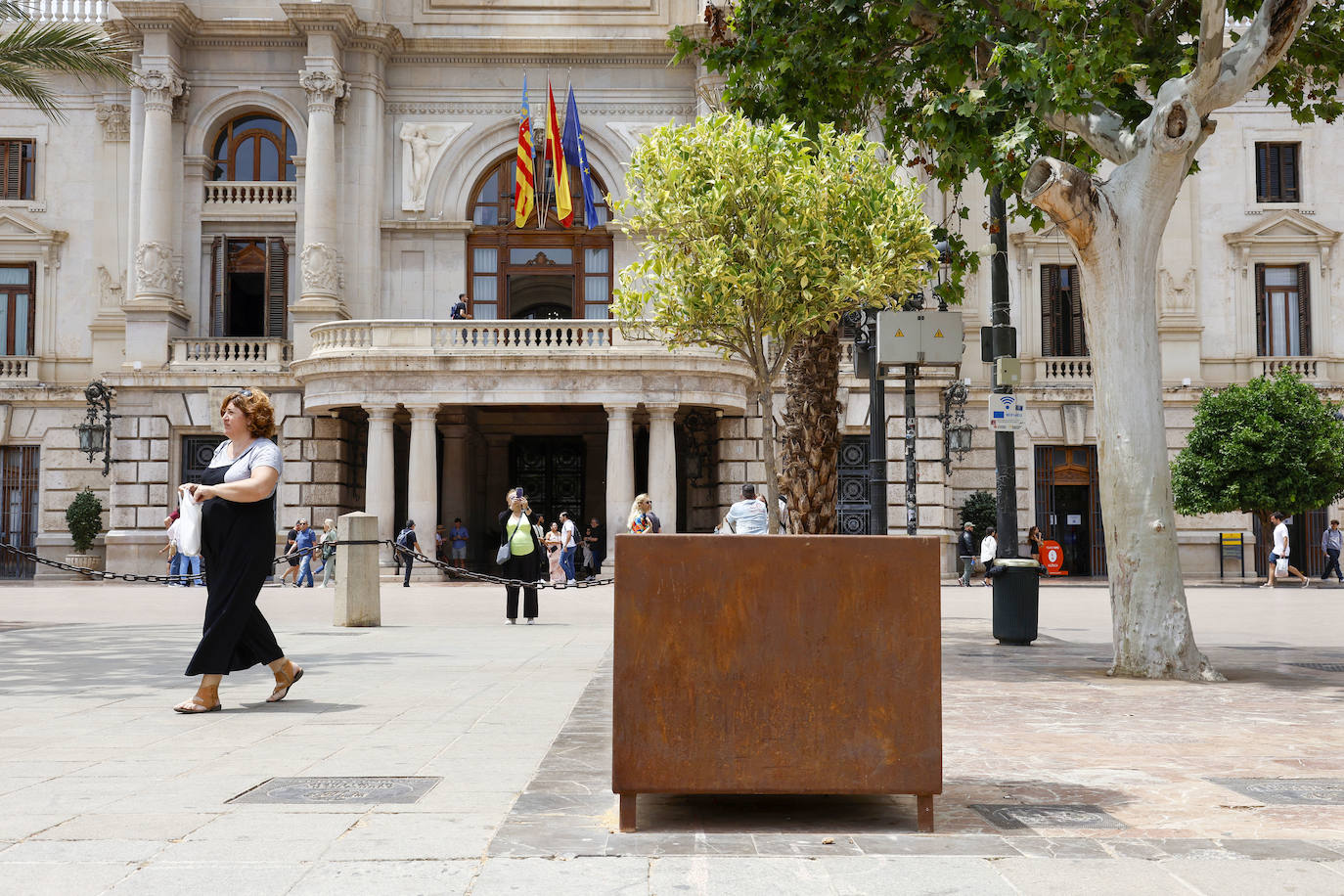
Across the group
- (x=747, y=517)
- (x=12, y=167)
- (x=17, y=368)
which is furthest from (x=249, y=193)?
(x=747, y=517)

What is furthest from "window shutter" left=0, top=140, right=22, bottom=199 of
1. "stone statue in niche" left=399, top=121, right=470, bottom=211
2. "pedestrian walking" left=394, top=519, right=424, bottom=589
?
"pedestrian walking" left=394, top=519, right=424, bottom=589

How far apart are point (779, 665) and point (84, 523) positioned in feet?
99.6

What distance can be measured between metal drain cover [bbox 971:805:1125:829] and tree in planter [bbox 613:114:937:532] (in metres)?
10.3

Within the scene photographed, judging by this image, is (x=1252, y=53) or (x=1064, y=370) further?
(x=1064, y=370)

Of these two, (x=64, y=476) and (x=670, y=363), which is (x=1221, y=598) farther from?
(x=64, y=476)

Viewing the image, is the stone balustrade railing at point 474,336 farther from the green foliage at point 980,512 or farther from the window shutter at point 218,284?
the green foliage at point 980,512

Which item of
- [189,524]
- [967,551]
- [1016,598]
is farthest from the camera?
[967,551]

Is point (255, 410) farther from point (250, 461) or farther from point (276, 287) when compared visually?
point (276, 287)

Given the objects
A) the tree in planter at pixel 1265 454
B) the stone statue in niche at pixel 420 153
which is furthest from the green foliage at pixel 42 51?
the tree in planter at pixel 1265 454

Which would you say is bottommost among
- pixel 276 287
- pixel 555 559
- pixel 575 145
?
pixel 555 559

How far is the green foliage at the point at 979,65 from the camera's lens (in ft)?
34.8

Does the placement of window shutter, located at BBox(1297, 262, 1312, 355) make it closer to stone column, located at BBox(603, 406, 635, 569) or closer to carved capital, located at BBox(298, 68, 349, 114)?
stone column, located at BBox(603, 406, 635, 569)

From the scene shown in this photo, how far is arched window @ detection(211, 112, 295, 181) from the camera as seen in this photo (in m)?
33.3

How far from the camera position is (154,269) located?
103 ft
